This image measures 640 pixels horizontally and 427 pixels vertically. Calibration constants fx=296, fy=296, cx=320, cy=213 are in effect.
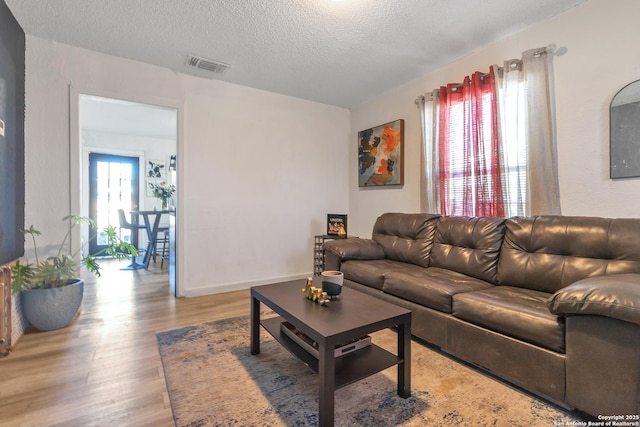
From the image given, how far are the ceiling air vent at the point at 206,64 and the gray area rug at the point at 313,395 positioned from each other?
261cm

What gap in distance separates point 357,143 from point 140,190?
4.60 m

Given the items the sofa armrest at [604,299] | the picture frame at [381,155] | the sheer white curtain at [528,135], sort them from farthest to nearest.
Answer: the picture frame at [381,155]
the sheer white curtain at [528,135]
the sofa armrest at [604,299]

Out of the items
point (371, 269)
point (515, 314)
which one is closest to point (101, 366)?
point (371, 269)

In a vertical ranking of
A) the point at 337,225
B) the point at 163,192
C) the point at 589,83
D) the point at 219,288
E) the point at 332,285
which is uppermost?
the point at 589,83

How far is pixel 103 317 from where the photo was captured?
2.67 m

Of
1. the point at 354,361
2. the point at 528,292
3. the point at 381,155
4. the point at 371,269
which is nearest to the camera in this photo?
the point at 354,361

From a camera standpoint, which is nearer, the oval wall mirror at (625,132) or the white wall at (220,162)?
the oval wall mirror at (625,132)

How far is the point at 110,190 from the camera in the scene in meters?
5.85

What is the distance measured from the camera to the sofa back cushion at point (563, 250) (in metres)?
1.75

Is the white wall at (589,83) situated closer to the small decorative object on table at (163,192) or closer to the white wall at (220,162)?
the white wall at (220,162)

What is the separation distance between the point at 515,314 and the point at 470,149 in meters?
1.67

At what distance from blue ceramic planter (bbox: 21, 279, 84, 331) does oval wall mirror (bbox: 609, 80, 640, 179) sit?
4.15 metres

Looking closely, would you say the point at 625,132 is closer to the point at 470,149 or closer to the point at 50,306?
the point at 470,149

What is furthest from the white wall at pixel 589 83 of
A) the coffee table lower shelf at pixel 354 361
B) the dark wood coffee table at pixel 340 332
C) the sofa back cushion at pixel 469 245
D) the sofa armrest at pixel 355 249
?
the coffee table lower shelf at pixel 354 361
